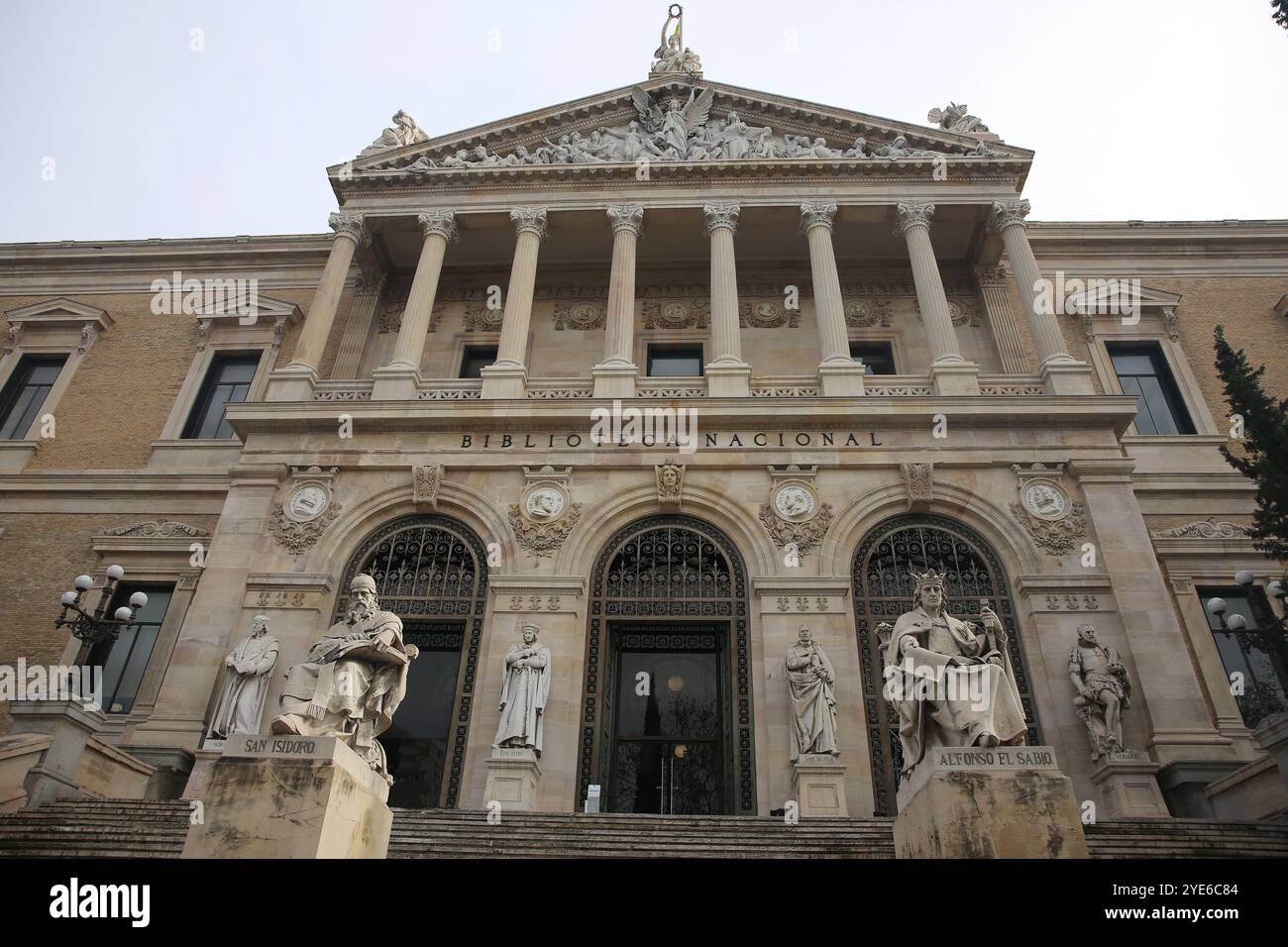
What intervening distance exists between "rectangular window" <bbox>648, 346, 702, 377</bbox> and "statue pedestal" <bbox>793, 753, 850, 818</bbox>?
10.0m

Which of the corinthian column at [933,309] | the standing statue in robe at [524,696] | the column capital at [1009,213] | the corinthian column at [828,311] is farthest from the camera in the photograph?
the column capital at [1009,213]

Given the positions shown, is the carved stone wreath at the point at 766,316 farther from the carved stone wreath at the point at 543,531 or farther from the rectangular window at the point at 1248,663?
the rectangular window at the point at 1248,663

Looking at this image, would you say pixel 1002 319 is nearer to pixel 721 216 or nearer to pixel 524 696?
pixel 721 216

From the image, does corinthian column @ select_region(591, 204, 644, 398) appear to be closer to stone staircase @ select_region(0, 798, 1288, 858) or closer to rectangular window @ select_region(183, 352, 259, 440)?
stone staircase @ select_region(0, 798, 1288, 858)

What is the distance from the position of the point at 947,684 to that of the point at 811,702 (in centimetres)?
500

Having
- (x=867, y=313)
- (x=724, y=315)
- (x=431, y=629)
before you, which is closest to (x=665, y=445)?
(x=724, y=315)

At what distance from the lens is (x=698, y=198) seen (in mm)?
19562

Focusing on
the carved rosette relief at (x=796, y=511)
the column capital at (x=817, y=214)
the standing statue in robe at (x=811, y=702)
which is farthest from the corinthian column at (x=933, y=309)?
the standing statue in robe at (x=811, y=702)

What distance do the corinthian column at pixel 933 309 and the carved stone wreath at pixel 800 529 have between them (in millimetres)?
3594

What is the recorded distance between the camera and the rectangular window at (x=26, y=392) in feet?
70.2

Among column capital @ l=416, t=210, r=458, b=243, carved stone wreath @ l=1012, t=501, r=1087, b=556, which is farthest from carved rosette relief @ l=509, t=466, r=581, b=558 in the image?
carved stone wreath @ l=1012, t=501, r=1087, b=556

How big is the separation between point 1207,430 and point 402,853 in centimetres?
1813

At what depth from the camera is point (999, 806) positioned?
661 cm

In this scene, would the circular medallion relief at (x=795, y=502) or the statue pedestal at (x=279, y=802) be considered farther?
the circular medallion relief at (x=795, y=502)
